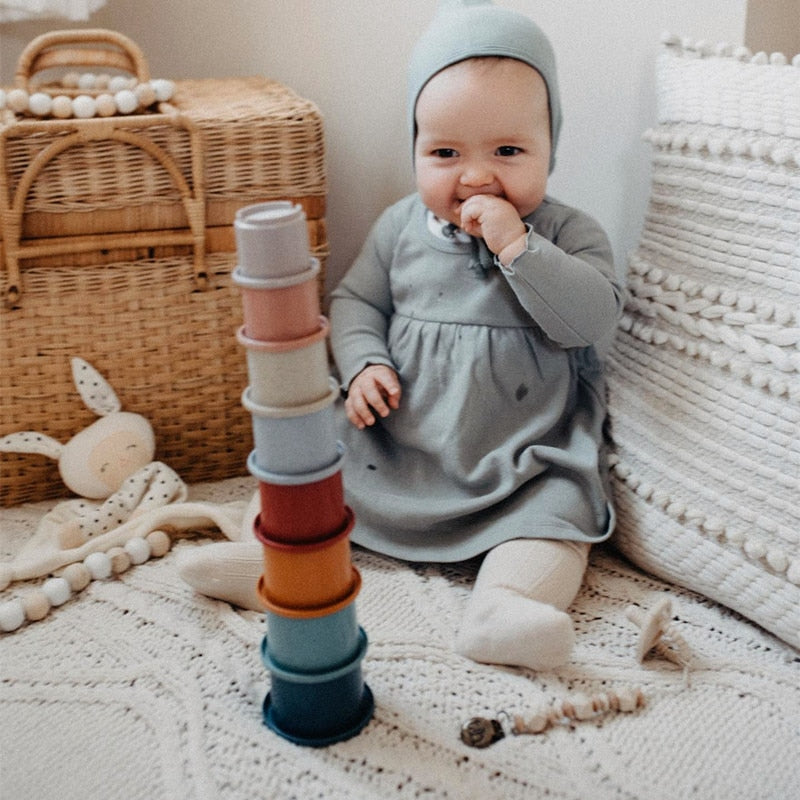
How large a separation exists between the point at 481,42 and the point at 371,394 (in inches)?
14.5

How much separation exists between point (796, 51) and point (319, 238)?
0.63m

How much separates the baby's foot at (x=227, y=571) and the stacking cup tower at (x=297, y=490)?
0.16 meters

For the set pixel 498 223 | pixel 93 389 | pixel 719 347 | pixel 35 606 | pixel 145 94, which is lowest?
pixel 35 606

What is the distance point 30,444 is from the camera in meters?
1.14

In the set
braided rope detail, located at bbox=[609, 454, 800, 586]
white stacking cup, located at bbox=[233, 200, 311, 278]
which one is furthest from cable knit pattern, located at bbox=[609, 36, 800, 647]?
white stacking cup, located at bbox=[233, 200, 311, 278]

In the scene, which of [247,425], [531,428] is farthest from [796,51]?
[247,425]

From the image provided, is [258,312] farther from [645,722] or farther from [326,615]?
[645,722]

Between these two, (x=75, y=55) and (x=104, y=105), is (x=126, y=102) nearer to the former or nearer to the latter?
(x=104, y=105)

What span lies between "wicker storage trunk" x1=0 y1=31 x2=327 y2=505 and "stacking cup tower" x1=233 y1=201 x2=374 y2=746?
0.45 meters

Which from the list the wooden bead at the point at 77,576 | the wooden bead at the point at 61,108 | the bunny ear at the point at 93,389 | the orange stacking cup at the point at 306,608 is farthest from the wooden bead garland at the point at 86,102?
the orange stacking cup at the point at 306,608

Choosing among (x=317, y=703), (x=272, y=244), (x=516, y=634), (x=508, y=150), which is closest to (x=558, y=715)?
(x=516, y=634)

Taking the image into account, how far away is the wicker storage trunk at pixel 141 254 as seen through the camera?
1060 millimetres

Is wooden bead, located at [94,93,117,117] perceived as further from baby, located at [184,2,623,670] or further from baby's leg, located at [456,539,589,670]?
baby's leg, located at [456,539,589,670]

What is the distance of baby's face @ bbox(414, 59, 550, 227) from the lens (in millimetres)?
932
